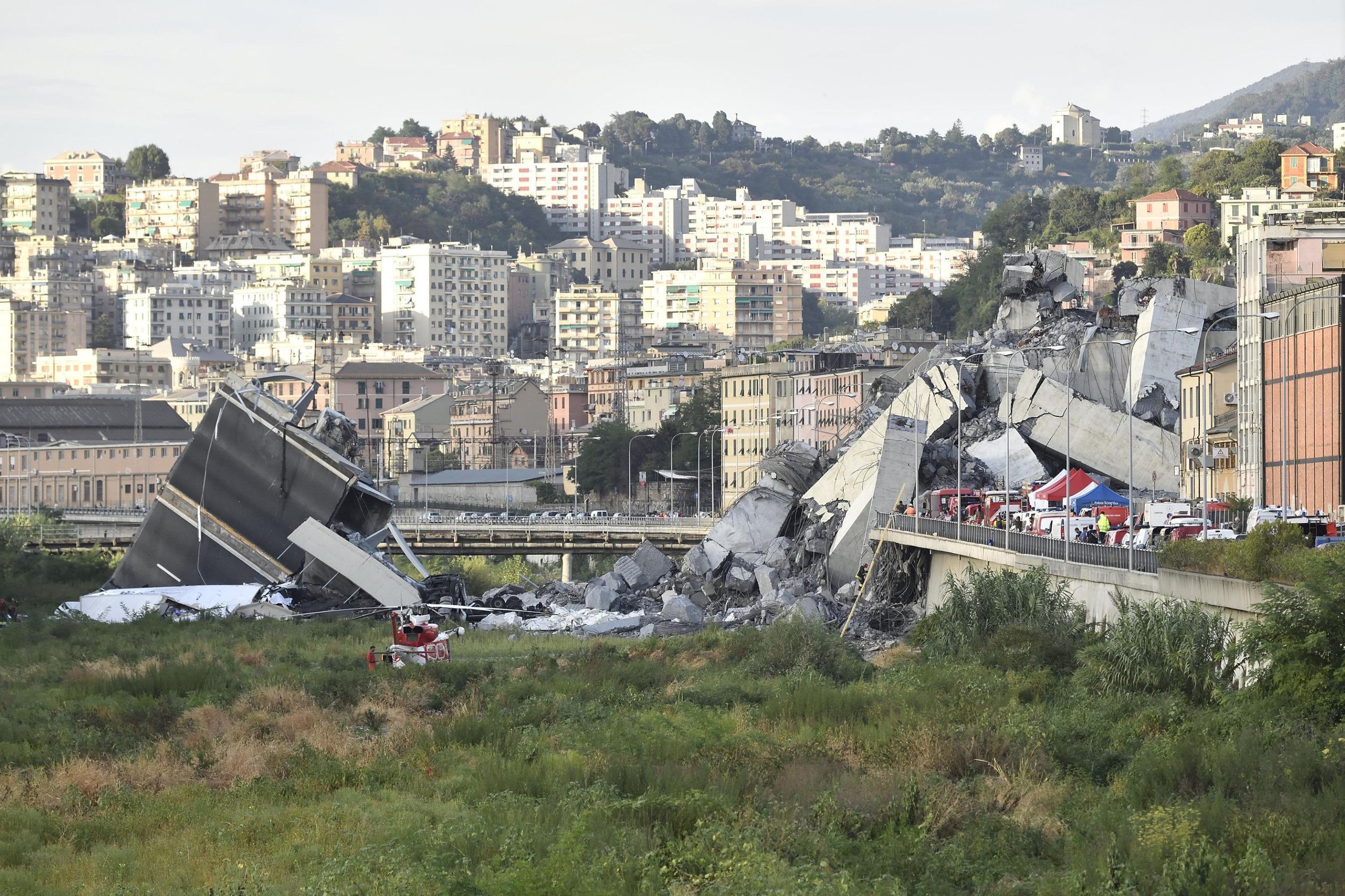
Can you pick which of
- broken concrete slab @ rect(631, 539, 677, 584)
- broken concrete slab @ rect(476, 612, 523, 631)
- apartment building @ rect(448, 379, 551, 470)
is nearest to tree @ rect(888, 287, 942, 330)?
apartment building @ rect(448, 379, 551, 470)

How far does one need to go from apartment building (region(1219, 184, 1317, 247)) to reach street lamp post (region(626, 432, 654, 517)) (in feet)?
129

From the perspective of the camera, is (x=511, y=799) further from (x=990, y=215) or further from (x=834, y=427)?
(x=990, y=215)

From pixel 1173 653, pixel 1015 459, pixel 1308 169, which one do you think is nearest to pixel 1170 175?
pixel 1308 169

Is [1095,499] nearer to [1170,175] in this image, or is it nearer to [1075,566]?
[1075,566]

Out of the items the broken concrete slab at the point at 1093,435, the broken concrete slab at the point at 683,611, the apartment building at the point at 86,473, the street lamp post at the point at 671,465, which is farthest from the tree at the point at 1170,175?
the broken concrete slab at the point at 683,611

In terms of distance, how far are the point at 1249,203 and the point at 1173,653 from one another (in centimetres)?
10856

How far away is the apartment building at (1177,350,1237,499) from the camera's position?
2506 inches

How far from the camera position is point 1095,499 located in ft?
191

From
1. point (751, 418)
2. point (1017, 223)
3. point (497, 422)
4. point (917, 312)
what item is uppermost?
point (1017, 223)

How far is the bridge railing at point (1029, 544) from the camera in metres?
44.1

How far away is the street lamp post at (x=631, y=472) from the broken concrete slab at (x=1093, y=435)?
61757 mm

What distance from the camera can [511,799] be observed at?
1218 inches

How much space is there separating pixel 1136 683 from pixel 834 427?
85.4m

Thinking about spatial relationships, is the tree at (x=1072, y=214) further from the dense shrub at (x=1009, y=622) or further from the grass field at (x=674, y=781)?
the grass field at (x=674, y=781)
